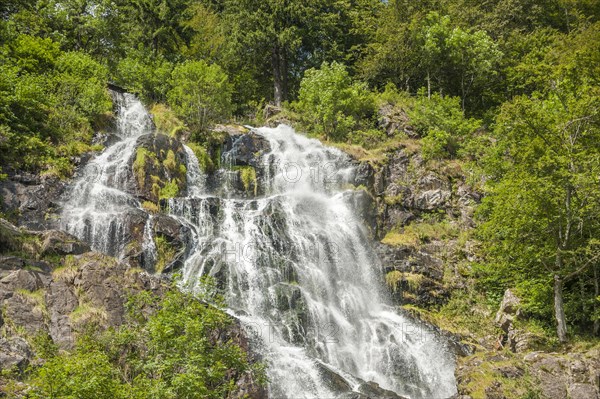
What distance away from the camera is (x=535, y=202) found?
54.0 ft

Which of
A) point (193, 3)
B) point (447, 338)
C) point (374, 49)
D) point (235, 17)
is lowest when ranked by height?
point (447, 338)

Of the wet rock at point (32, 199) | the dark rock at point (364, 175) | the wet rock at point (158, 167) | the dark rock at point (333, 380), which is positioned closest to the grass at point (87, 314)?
the dark rock at point (333, 380)

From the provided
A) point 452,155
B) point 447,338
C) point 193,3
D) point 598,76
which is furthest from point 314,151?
point 193,3

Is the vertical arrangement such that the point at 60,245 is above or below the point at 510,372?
above

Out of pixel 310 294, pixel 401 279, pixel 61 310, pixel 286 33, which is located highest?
pixel 286 33

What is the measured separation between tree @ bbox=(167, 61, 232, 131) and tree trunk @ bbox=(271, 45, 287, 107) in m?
8.44

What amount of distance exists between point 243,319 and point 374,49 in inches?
1021

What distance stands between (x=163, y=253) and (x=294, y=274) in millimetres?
4947

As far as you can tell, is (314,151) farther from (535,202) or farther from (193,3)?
(193,3)

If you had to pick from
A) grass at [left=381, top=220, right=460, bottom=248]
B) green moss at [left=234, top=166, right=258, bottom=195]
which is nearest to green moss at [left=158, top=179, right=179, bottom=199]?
green moss at [left=234, top=166, right=258, bottom=195]

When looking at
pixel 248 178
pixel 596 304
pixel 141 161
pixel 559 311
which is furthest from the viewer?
pixel 248 178

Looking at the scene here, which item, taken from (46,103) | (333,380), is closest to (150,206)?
(46,103)

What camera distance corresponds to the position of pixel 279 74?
117ft

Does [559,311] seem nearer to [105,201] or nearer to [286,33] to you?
[105,201]
